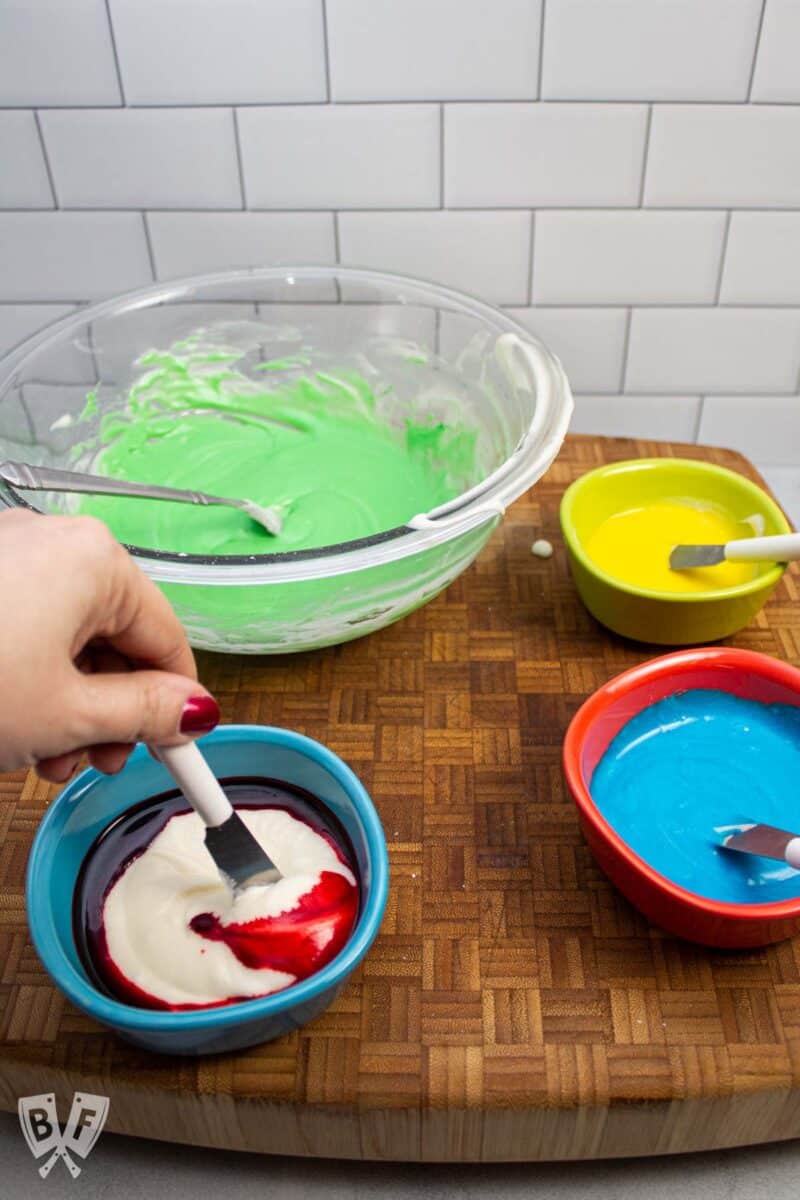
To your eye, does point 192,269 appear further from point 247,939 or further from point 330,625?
point 247,939

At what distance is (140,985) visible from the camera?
1.93 feet

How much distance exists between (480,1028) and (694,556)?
0.41 m

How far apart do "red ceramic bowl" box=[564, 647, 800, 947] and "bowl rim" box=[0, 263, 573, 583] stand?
0.51ft

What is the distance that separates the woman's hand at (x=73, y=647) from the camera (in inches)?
18.3

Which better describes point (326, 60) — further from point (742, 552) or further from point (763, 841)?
point (763, 841)

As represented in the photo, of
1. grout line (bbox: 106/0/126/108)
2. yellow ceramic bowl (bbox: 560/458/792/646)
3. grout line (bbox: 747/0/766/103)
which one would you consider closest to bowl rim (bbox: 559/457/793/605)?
yellow ceramic bowl (bbox: 560/458/792/646)

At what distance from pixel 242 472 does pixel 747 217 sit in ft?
2.06

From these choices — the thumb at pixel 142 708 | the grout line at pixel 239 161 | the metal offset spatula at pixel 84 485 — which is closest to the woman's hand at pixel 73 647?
the thumb at pixel 142 708

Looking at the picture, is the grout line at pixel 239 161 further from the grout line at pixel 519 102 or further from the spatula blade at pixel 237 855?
the spatula blade at pixel 237 855

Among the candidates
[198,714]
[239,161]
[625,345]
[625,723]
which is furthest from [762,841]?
[239,161]

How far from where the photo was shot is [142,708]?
517 millimetres

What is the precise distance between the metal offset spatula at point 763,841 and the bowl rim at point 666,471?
0.62ft

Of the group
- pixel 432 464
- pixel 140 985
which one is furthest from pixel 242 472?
pixel 140 985

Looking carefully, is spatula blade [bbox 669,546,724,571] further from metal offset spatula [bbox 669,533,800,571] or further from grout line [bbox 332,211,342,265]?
grout line [bbox 332,211,342,265]
